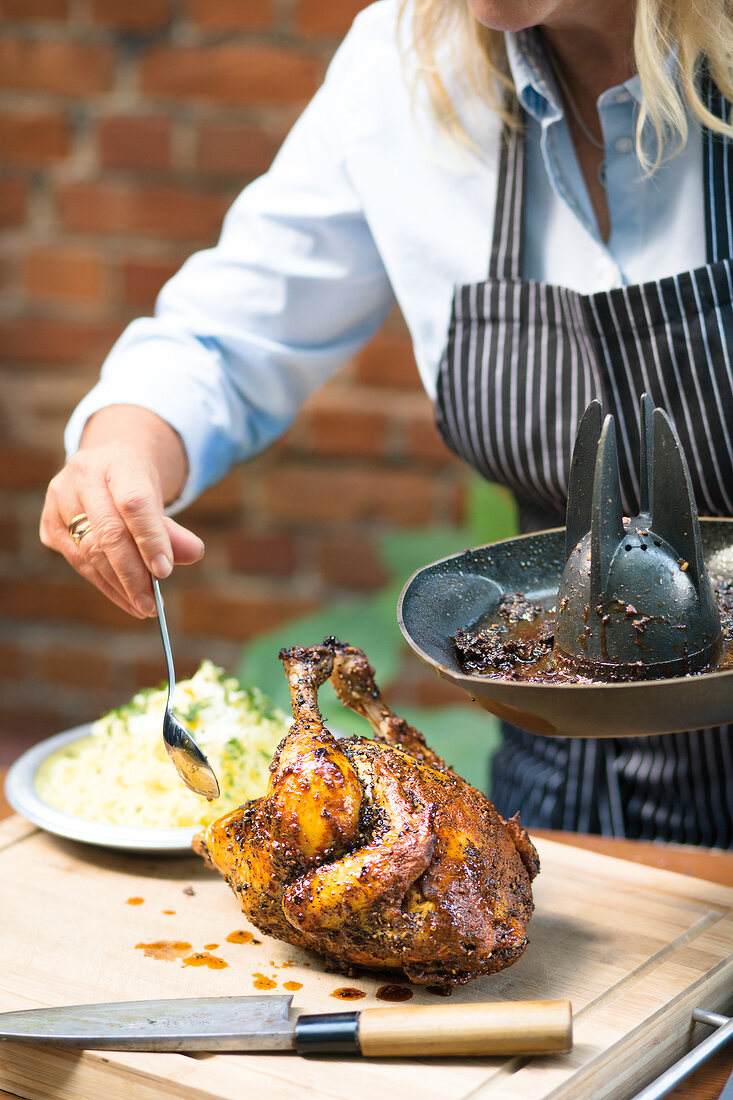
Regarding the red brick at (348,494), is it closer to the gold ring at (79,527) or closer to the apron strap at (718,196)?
the apron strap at (718,196)

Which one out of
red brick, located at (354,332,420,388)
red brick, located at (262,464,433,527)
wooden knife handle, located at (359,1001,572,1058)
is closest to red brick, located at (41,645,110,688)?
red brick, located at (262,464,433,527)

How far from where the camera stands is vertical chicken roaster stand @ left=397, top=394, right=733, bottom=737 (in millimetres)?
816

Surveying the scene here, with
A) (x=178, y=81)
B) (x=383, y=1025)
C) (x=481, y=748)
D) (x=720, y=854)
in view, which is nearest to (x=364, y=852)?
(x=383, y=1025)

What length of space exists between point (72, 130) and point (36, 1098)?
7.16 feet

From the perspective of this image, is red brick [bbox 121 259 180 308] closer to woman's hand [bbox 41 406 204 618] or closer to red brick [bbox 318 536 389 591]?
red brick [bbox 318 536 389 591]

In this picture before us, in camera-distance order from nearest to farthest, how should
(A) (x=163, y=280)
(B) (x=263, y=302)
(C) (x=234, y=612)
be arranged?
1. (B) (x=263, y=302)
2. (A) (x=163, y=280)
3. (C) (x=234, y=612)

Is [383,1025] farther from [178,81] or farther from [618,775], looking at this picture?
[178,81]

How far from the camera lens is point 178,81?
8.32 feet

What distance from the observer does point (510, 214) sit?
58.1 inches

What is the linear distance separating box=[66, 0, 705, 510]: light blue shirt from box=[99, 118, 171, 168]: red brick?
96 cm

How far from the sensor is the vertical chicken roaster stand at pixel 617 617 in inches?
32.1

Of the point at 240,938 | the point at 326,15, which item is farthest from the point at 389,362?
the point at 240,938

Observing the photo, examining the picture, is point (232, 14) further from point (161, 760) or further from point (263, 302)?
point (161, 760)

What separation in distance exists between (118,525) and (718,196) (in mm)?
783
